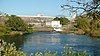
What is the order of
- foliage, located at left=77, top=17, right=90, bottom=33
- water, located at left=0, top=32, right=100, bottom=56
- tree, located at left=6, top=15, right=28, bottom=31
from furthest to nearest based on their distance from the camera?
tree, located at left=6, top=15, right=28, bottom=31 → water, located at left=0, top=32, right=100, bottom=56 → foliage, located at left=77, top=17, right=90, bottom=33

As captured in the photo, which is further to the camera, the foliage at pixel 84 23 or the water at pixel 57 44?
the water at pixel 57 44

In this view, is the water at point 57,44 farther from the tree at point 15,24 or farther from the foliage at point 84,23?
the tree at point 15,24

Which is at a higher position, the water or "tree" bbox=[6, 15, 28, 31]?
the water

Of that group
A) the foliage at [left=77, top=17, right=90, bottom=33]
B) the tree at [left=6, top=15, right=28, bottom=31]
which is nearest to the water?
the foliage at [left=77, top=17, right=90, bottom=33]

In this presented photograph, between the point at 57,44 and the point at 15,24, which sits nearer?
the point at 57,44

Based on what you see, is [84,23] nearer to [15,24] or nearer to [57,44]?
[57,44]

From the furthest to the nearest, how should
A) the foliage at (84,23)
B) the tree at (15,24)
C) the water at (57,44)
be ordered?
the tree at (15,24) → the water at (57,44) → the foliage at (84,23)

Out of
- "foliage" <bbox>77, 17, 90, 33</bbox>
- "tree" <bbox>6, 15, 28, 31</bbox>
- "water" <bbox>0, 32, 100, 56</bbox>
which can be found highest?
"foliage" <bbox>77, 17, 90, 33</bbox>

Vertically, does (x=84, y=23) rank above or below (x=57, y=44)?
above

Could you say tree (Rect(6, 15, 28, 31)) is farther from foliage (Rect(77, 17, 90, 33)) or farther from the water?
foliage (Rect(77, 17, 90, 33))

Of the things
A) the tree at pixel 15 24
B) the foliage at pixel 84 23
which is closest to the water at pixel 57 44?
the foliage at pixel 84 23

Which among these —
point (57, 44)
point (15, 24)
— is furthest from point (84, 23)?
point (15, 24)

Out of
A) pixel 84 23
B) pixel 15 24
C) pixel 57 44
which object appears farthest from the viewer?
pixel 15 24

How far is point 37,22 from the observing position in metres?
97.1
